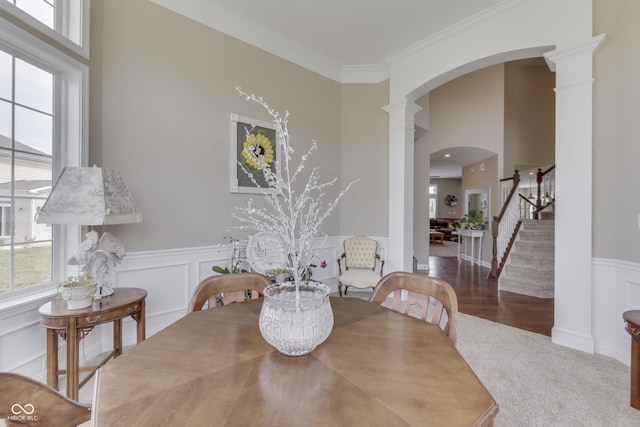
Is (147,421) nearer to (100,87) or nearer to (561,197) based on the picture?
(100,87)

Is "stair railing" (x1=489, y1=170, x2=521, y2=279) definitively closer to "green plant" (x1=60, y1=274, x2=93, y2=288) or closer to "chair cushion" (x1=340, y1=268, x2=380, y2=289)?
"chair cushion" (x1=340, y1=268, x2=380, y2=289)

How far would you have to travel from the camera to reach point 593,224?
258cm

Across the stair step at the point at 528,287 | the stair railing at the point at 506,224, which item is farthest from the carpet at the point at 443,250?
the stair step at the point at 528,287

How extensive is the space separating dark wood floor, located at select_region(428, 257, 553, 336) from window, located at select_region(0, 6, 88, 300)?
13.7 ft

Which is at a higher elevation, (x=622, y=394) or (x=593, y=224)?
(x=593, y=224)

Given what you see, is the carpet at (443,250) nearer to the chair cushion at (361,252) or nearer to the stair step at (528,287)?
the stair step at (528,287)

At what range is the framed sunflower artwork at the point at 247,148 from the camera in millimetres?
3219

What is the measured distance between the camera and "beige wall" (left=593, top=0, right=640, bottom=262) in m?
2.35

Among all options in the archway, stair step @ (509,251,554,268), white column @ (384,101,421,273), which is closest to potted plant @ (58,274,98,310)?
white column @ (384,101,421,273)

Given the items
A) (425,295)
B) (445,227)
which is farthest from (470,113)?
(425,295)

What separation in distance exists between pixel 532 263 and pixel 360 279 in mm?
3291

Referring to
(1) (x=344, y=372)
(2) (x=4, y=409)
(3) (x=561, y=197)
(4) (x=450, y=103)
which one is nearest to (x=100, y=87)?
(2) (x=4, y=409)

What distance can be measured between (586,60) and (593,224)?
143 centimetres

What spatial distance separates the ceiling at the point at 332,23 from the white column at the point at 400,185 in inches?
30.8
